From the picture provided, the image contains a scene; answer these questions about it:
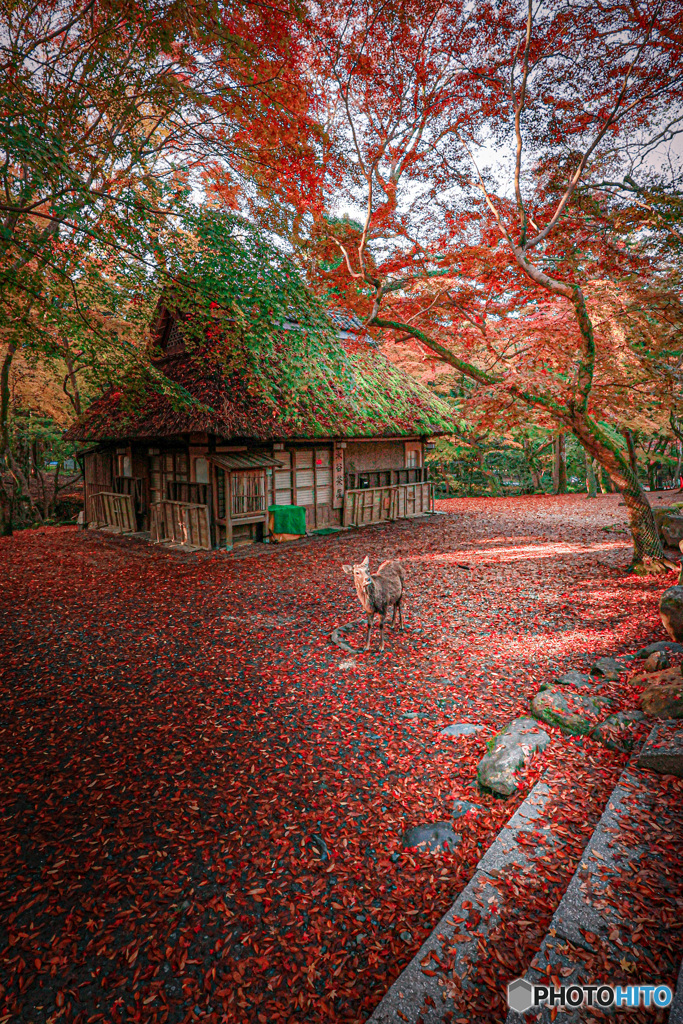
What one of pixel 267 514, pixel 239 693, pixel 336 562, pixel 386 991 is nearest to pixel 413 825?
pixel 386 991

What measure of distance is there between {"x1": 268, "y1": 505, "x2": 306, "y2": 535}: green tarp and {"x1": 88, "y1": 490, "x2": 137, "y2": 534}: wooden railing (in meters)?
4.57

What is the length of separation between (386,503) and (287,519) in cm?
463

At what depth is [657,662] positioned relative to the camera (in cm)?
505

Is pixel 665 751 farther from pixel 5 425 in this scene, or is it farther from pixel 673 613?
pixel 5 425

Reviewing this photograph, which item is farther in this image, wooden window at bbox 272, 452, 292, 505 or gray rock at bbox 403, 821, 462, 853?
wooden window at bbox 272, 452, 292, 505

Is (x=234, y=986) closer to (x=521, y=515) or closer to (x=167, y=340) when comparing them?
(x=167, y=340)

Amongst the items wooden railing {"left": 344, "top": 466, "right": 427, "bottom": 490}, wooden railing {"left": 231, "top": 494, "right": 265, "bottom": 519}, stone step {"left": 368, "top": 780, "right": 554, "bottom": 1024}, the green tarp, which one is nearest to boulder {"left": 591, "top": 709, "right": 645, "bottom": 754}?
stone step {"left": 368, "top": 780, "right": 554, "bottom": 1024}

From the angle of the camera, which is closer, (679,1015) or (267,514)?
(679,1015)

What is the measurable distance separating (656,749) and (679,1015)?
2.04 m

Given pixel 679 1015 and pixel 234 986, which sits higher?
pixel 679 1015

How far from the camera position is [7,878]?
122 inches

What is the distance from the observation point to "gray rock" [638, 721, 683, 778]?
347 cm

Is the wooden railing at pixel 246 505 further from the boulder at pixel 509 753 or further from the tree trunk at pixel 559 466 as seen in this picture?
the tree trunk at pixel 559 466

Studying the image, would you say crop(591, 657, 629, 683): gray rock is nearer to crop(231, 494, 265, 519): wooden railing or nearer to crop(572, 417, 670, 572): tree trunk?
crop(572, 417, 670, 572): tree trunk
